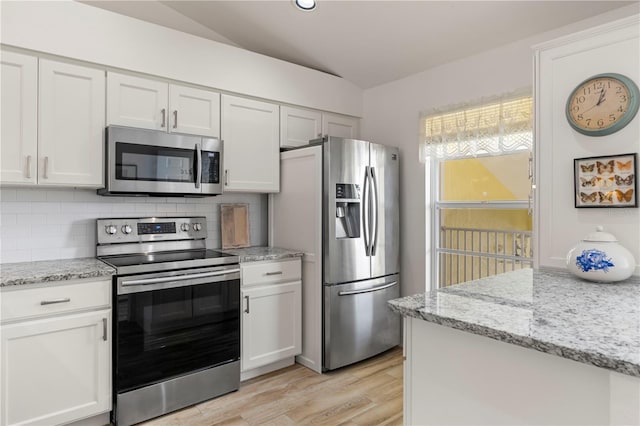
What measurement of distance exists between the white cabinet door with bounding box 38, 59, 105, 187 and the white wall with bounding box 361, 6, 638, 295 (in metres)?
2.31

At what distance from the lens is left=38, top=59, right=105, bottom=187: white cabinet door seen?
224cm

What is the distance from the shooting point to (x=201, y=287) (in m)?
2.49

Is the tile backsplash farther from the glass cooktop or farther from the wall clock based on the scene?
the wall clock

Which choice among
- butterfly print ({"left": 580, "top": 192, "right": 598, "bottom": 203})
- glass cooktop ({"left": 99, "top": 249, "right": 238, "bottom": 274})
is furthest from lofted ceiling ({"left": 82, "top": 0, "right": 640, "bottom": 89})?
glass cooktop ({"left": 99, "top": 249, "right": 238, "bottom": 274})

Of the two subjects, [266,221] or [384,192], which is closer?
[384,192]

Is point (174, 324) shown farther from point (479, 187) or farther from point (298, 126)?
point (479, 187)

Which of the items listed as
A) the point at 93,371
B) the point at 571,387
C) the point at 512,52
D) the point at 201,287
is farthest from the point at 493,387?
the point at 512,52

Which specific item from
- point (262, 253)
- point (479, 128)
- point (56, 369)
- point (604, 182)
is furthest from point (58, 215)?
point (604, 182)

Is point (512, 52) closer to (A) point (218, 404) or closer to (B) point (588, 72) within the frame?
(B) point (588, 72)

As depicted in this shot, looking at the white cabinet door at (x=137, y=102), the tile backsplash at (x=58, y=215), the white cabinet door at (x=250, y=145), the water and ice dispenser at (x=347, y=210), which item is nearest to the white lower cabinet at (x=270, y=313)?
the water and ice dispenser at (x=347, y=210)

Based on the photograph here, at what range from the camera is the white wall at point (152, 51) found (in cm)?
217

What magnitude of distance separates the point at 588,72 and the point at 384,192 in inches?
64.1

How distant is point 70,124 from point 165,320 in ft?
4.26

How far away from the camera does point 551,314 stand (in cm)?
118
